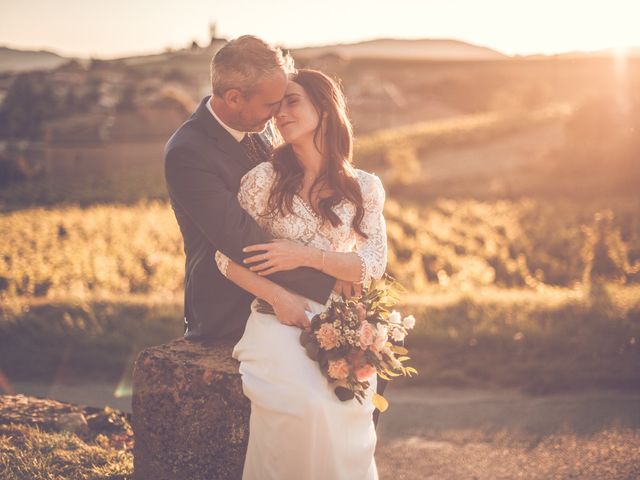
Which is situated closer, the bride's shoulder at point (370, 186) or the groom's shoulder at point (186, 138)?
the groom's shoulder at point (186, 138)

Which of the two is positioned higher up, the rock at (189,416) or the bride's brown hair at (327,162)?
the bride's brown hair at (327,162)

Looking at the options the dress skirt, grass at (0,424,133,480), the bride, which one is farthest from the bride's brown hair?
grass at (0,424,133,480)

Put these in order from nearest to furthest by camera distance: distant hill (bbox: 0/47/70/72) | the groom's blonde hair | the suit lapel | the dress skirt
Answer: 1. the dress skirt
2. the groom's blonde hair
3. the suit lapel
4. distant hill (bbox: 0/47/70/72)

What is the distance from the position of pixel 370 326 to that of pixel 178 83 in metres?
49.0

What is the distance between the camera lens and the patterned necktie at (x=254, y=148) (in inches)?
167

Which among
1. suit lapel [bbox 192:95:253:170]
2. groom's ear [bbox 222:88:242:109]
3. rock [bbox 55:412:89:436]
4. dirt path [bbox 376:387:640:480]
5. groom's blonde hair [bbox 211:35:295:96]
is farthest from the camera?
rock [bbox 55:412:89:436]

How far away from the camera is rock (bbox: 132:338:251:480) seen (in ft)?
12.6

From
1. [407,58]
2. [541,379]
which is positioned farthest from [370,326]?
[407,58]

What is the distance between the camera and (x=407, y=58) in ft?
279

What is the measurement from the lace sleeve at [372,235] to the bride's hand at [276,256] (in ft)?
1.12

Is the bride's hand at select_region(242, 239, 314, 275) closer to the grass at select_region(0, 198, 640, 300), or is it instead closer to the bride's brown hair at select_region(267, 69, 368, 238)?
the bride's brown hair at select_region(267, 69, 368, 238)

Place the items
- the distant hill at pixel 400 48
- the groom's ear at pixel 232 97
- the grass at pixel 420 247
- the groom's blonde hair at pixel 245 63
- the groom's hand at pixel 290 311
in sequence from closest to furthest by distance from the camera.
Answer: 1. the groom's hand at pixel 290 311
2. the groom's blonde hair at pixel 245 63
3. the groom's ear at pixel 232 97
4. the grass at pixel 420 247
5. the distant hill at pixel 400 48

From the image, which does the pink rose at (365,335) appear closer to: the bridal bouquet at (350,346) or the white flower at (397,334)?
the bridal bouquet at (350,346)

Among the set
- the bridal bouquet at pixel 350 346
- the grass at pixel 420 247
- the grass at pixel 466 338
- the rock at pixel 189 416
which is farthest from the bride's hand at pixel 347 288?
the grass at pixel 420 247
